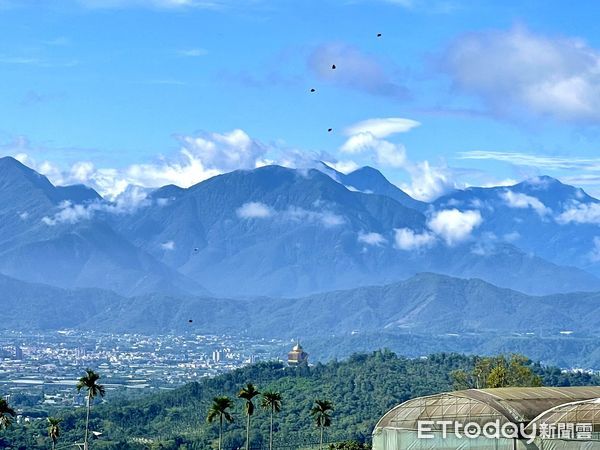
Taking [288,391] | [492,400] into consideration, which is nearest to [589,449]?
[492,400]

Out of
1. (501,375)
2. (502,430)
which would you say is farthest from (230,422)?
(502,430)

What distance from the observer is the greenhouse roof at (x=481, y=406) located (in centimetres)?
6500

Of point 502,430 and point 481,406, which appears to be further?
point 481,406

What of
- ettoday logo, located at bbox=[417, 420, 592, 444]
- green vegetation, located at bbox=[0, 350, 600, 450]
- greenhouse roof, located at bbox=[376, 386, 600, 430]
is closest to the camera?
Answer: ettoday logo, located at bbox=[417, 420, 592, 444]

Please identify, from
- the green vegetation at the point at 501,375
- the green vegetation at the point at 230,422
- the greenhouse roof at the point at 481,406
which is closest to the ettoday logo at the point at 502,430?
the greenhouse roof at the point at 481,406

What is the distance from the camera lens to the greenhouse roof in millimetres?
65000

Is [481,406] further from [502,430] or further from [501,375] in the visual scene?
[501,375]

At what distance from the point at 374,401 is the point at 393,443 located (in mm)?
119540

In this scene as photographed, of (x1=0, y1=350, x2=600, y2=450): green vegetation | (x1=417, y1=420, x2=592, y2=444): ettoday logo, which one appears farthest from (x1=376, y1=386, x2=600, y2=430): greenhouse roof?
(x1=0, y1=350, x2=600, y2=450): green vegetation

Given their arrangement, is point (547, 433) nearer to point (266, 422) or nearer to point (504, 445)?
point (504, 445)

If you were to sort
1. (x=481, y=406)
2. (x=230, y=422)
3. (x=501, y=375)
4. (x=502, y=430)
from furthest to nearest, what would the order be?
(x=230, y=422)
(x=501, y=375)
(x=481, y=406)
(x=502, y=430)

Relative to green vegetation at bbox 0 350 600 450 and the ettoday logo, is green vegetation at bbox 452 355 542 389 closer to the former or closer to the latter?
green vegetation at bbox 0 350 600 450

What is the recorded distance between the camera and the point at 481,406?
65.4 metres

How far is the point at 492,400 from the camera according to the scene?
65688 millimetres
